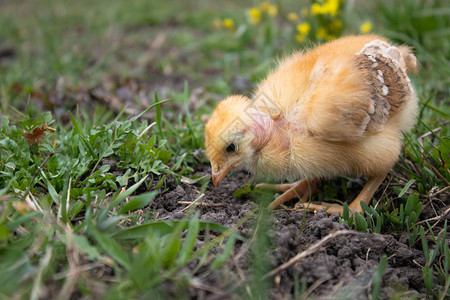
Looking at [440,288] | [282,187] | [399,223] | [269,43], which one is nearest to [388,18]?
→ [269,43]

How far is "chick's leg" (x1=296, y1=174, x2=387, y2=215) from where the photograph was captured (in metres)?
2.76

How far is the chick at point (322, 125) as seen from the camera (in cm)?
263

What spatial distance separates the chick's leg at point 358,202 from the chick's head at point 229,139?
20.6 inches

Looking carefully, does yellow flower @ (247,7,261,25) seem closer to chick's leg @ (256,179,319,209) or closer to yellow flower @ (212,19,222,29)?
yellow flower @ (212,19,222,29)

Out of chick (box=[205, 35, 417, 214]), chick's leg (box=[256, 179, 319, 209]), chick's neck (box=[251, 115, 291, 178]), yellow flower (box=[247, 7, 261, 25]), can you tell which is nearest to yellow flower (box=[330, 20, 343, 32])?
yellow flower (box=[247, 7, 261, 25])

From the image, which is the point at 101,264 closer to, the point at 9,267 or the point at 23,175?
the point at 9,267

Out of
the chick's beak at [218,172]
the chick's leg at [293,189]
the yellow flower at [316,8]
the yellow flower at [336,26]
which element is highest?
the yellow flower at [316,8]

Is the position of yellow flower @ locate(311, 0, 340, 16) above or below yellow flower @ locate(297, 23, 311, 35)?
above

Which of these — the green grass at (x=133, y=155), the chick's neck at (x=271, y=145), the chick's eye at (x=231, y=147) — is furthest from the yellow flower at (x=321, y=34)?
the chick's eye at (x=231, y=147)

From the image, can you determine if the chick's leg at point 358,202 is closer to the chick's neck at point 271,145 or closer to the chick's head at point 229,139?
the chick's neck at point 271,145

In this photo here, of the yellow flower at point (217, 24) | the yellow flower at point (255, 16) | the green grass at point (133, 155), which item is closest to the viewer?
the green grass at point (133, 155)

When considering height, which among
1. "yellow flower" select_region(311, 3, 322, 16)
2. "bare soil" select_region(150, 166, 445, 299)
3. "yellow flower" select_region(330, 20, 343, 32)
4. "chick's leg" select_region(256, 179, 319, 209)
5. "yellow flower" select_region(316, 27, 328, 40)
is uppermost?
"yellow flower" select_region(311, 3, 322, 16)

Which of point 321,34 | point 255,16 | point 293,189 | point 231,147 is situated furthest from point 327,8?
point 231,147

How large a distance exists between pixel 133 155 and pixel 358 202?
155 centimetres
